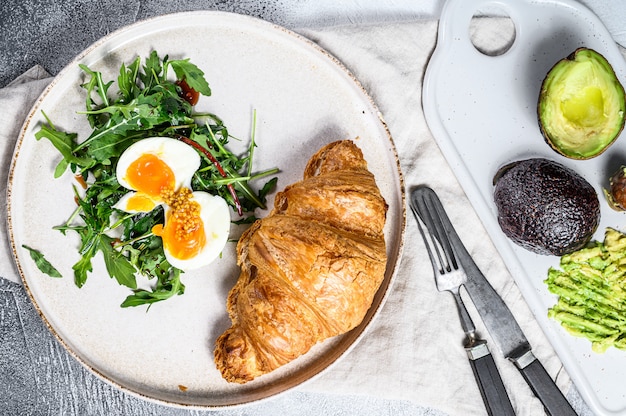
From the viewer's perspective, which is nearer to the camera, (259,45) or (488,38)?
(259,45)

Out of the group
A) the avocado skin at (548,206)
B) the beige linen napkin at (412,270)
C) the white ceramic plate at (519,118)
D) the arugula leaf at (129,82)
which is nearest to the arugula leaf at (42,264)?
the arugula leaf at (129,82)

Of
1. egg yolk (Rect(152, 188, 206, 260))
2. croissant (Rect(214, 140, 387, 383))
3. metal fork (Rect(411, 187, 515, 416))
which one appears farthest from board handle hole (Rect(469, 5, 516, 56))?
egg yolk (Rect(152, 188, 206, 260))

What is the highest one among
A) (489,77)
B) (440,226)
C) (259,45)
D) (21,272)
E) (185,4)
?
(185,4)

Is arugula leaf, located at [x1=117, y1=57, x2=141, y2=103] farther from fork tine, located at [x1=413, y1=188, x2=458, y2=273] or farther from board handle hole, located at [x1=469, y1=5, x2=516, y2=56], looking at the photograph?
board handle hole, located at [x1=469, y1=5, x2=516, y2=56]

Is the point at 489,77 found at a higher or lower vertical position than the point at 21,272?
lower

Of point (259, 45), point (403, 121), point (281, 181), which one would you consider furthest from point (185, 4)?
point (403, 121)

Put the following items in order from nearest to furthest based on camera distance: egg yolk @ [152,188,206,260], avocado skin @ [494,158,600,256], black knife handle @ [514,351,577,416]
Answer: egg yolk @ [152,188,206,260], avocado skin @ [494,158,600,256], black knife handle @ [514,351,577,416]

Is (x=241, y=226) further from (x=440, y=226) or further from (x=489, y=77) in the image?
(x=489, y=77)
